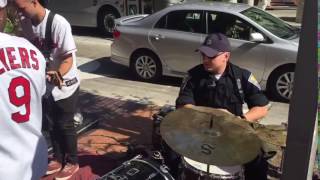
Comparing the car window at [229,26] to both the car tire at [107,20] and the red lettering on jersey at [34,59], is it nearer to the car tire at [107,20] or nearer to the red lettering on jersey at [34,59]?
the red lettering on jersey at [34,59]

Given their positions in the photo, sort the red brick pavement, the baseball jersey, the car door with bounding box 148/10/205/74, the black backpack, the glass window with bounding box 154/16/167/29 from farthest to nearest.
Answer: the glass window with bounding box 154/16/167/29
the car door with bounding box 148/10/205/74
the red brick pavement
the black backpack
the baseball jersey

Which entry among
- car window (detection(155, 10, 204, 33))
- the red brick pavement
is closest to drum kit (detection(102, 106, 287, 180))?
the red brick pavement

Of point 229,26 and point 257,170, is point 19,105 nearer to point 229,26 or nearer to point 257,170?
point 257,170

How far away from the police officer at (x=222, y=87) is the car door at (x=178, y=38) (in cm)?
364

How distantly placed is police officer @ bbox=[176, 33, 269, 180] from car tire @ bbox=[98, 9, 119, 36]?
9319 millimetres

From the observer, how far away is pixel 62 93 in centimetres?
419

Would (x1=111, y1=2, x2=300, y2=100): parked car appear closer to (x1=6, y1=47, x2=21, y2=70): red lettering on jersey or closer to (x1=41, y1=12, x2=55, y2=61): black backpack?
(x1=41, y1=12, x2=55, y2=61): black backpack

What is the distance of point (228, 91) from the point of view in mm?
3986

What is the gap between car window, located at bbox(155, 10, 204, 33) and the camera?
782cm

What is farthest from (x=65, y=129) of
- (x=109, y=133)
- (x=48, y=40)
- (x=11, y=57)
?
(x=11, y=57)

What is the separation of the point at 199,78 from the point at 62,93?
1247 mm

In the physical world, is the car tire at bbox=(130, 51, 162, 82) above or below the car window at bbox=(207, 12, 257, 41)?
below

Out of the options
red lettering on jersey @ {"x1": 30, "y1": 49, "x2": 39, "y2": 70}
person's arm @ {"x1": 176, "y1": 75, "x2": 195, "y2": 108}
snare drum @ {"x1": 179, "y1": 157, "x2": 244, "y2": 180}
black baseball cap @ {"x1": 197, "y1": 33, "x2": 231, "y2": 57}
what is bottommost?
snare drum @ {"x1": 179, "y1": 157, "x2": 244, "y2": 180}

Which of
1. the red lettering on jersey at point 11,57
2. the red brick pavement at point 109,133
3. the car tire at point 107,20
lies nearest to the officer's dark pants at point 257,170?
the red brick pavement at point 109,133
